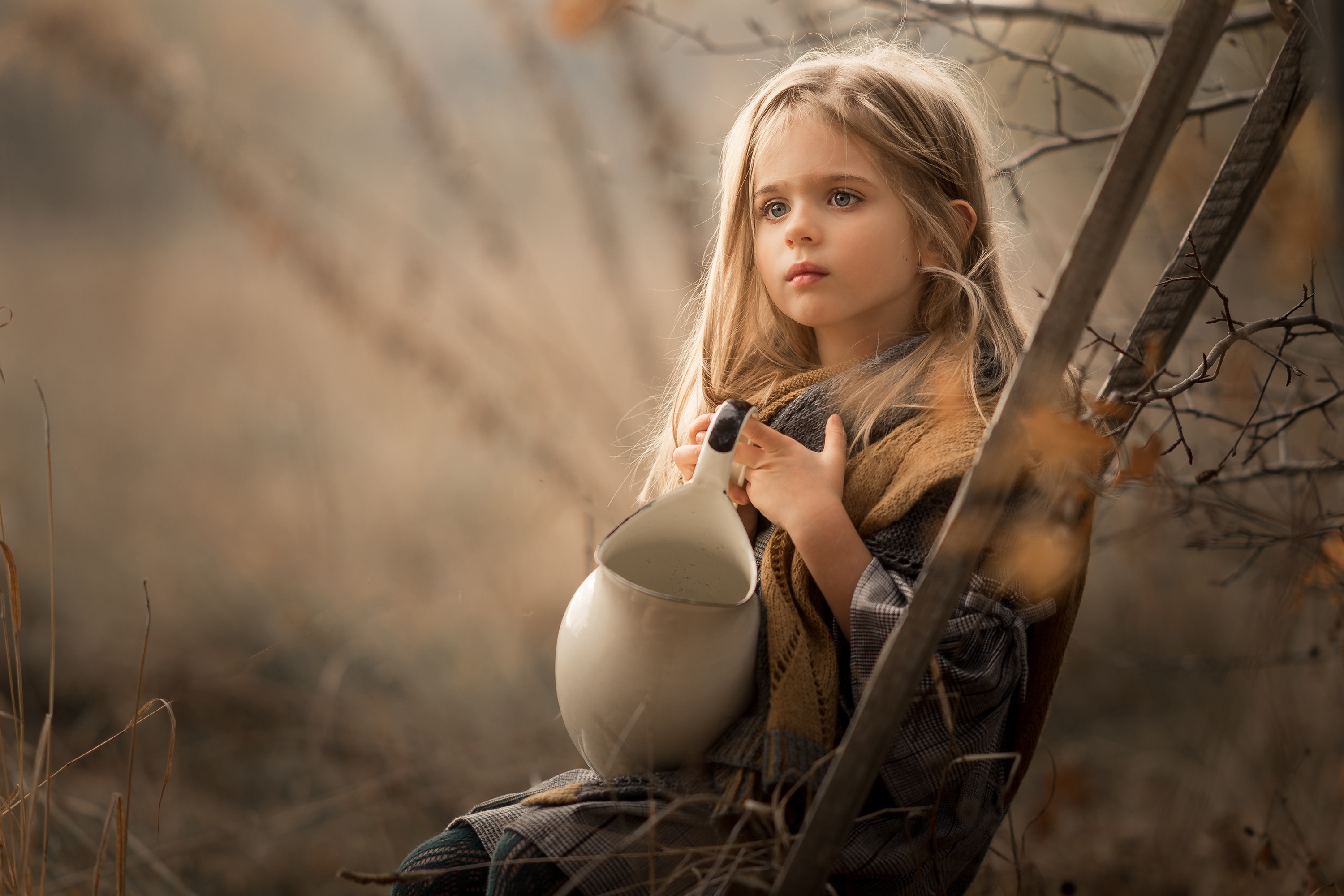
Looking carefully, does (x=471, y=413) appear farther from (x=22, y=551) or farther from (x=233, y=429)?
(x=22, y=551)

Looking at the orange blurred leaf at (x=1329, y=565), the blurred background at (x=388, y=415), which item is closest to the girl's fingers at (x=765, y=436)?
the orange blurred leaf at (x=1329, y=565)

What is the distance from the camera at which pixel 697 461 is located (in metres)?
0.80

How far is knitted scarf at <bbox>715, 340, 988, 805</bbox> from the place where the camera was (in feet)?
2.20

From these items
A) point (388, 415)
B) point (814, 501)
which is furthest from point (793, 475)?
point (388, 415)

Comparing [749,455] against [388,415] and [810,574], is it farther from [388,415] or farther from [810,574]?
[388,415]

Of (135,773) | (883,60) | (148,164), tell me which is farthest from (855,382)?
(148,164)

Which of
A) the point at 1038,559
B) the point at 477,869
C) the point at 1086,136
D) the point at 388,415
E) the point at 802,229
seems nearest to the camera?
the point at 1038,559

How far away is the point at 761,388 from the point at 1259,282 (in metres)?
1.64

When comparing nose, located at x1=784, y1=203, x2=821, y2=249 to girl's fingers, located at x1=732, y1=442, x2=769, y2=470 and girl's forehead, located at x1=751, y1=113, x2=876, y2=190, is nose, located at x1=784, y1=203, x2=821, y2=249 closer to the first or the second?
girl's forehead, located at x1=751, y1=113, x2=876, y2=190

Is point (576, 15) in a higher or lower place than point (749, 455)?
higher

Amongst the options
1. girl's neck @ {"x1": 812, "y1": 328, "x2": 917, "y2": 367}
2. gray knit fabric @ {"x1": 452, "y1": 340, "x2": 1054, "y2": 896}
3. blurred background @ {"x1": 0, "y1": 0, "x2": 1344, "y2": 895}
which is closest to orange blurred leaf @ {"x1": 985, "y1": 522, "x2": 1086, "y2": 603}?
gray knit fabric @ {"x1": 452, "y1": 340, "x2": 1054, "y2": 896}

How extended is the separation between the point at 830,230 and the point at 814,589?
1.09 ft

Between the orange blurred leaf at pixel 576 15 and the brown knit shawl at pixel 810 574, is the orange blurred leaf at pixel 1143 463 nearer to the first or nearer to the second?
the brown knit shawl at pixel 810 574

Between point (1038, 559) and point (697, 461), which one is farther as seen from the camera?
point (697, 461)
